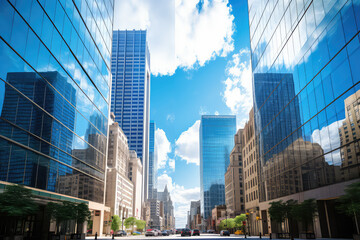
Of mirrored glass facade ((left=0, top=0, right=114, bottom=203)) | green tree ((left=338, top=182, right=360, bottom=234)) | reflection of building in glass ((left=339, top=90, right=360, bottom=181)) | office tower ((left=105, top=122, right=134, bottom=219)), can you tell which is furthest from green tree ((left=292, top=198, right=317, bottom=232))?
office tower ((left=105, top=122, right=134, bottom=219))

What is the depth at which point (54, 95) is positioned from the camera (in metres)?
36.5

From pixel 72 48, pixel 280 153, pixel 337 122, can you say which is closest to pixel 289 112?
pixel 280 153

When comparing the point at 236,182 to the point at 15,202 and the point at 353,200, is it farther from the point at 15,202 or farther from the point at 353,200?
the point at 15,202

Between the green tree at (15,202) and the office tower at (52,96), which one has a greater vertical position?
the office tower at (52,96)

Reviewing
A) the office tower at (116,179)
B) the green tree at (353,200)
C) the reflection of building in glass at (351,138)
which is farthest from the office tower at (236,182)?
the green tree at (353,200)

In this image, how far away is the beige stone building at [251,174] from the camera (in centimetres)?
7438

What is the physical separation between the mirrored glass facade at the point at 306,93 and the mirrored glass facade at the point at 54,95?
96.8 feet

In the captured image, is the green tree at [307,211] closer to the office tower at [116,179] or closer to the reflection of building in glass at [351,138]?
the reflection of building in glass at [351,138]

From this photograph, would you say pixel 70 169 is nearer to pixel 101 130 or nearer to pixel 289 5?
pixel 101 130

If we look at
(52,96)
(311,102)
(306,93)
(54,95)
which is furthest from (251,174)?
(52,96)

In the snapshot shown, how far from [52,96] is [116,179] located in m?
82.2

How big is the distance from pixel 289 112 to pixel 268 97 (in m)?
10.6

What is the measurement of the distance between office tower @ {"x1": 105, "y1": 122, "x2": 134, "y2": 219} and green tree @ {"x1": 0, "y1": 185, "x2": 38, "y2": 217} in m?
80.1

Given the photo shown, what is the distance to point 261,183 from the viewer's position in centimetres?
6103
